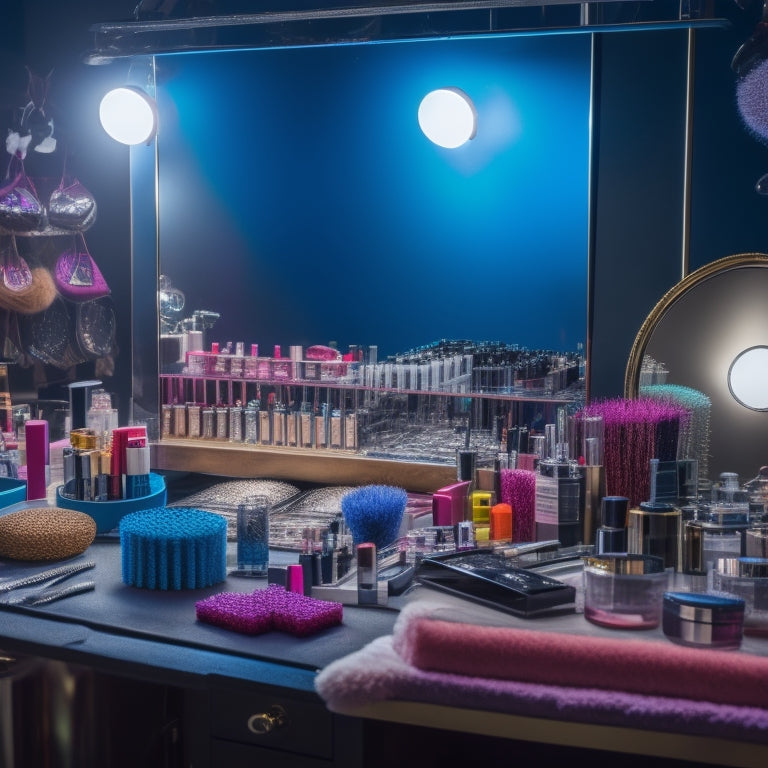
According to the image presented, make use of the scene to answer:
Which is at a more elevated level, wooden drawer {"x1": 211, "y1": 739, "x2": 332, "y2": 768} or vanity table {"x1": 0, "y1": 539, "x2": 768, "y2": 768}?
vanity table {"x1": 0, "y1": 539, "x2": 768, "y2": 768}

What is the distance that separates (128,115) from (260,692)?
2.90 metres

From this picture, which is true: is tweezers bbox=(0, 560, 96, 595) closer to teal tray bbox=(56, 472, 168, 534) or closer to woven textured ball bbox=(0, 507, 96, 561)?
woven textured ball bbox=(0, 507, 96, 561)

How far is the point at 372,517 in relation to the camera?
78.9 inches

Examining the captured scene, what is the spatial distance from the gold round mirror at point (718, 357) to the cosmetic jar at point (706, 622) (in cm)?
125

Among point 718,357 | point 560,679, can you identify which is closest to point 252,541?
point 560,679

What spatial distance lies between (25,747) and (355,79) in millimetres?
2821

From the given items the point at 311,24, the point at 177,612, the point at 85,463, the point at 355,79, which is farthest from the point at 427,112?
the point at 177,612

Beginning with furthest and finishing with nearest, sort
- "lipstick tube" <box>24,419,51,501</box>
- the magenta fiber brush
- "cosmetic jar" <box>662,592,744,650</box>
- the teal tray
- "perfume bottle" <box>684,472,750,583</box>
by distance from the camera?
"lipstick tube" <box>24,419,51,501</box> → the teal tray → the magenta fiber brush → "perfume bottle" <box>684,472,750,583</box> → "cosmetic jar" <box>662,592,744,650</box>

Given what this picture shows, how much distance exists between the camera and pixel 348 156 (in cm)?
389

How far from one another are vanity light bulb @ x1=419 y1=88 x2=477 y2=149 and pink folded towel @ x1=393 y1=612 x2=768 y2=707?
2625mm

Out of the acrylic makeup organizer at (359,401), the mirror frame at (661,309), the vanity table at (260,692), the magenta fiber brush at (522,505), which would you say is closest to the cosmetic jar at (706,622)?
the vanity table at (260,692)

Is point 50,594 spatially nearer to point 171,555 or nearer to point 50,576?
point 50,576

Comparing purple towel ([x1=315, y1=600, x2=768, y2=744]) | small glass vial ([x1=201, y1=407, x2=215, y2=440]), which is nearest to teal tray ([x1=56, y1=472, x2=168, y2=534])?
purple towel ([x1=315, y1=600, x2=768, y2=744])

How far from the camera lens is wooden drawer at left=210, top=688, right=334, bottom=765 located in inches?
55.5
